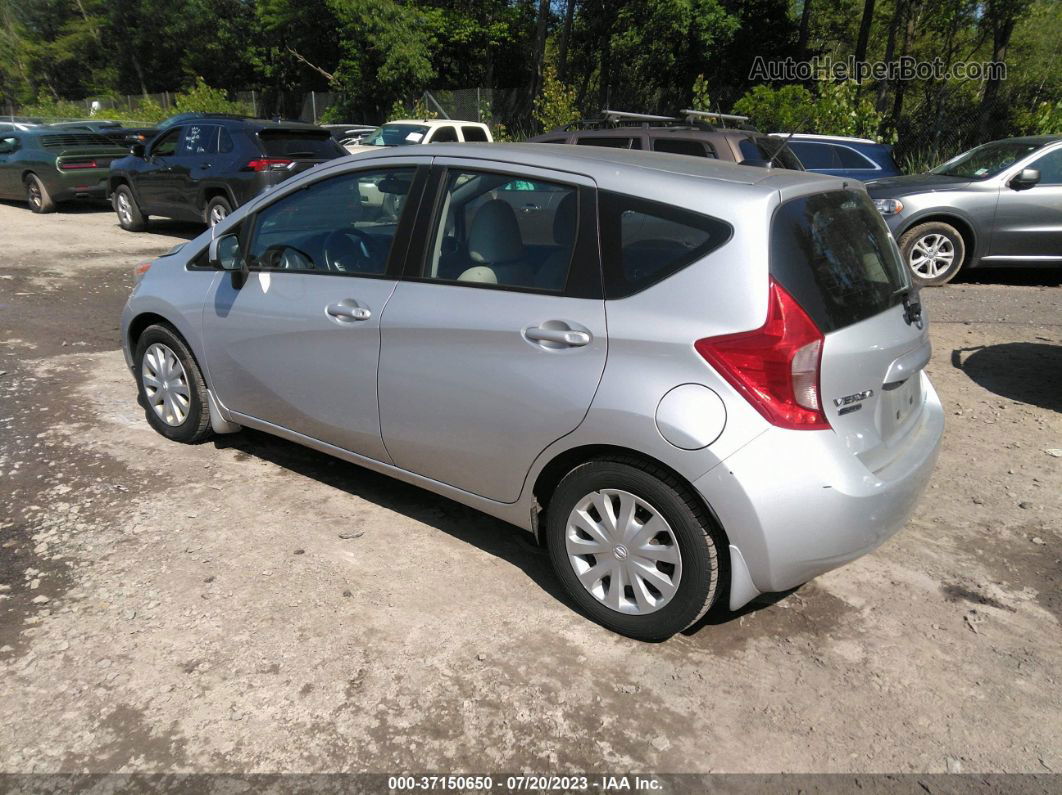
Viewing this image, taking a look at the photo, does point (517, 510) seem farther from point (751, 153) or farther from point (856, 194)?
point (751, 153)

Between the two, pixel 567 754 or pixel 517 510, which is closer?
pixel 567 754

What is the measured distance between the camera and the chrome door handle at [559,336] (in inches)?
119

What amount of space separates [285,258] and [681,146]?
619 centimetres

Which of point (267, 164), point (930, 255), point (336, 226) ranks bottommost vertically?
point (930, 255)

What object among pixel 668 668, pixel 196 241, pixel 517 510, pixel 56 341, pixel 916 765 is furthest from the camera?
pixel 56 341

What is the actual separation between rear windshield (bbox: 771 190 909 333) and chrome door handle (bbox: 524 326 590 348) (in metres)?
0.70

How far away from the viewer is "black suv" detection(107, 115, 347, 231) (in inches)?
432

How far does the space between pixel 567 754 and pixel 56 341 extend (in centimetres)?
617

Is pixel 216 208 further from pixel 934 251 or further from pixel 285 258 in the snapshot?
pixel 934 251

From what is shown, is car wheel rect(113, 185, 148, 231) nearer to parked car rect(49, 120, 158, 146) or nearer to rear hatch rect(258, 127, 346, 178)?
parked car rect(49, 120, 158, 146)

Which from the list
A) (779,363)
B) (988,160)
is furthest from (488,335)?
(988,160)

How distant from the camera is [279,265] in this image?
13.5ft

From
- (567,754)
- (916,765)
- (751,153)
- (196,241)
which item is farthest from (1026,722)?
(751,153)

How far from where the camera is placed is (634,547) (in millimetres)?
3059
